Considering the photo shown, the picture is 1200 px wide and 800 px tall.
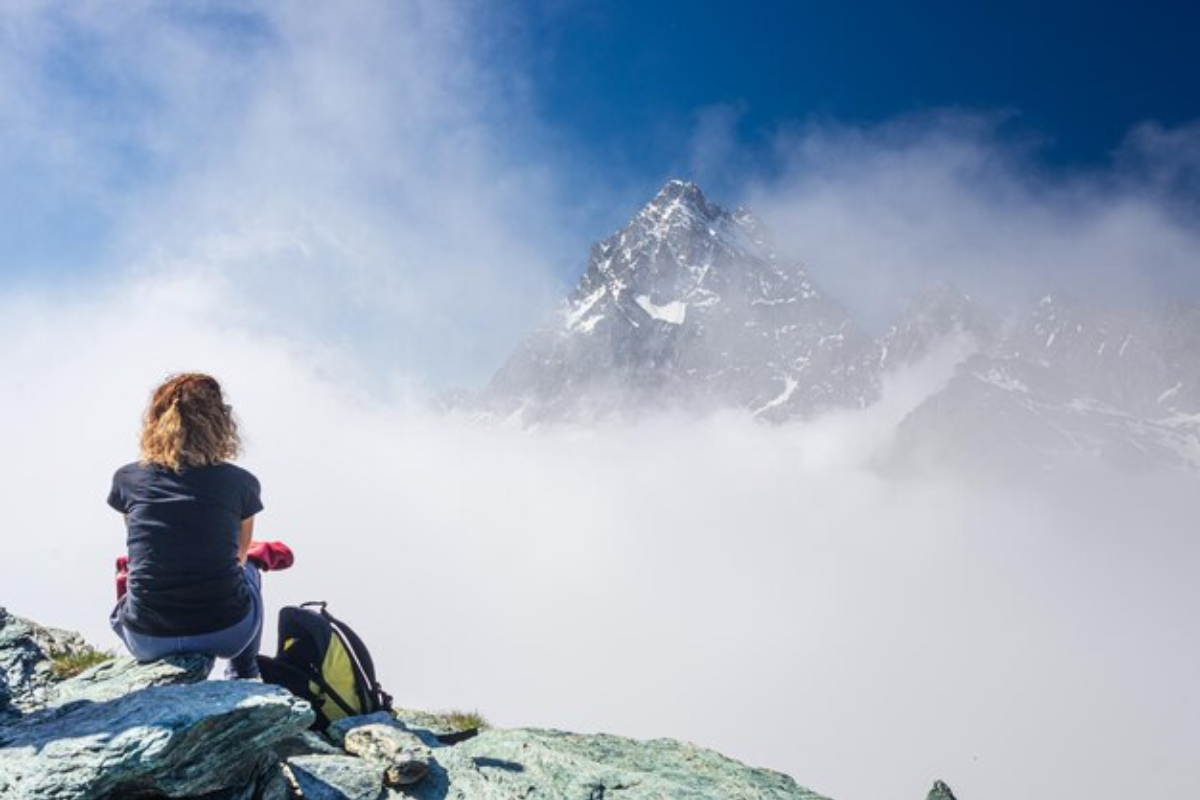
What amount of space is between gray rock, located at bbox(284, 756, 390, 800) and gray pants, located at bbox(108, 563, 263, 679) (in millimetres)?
1493

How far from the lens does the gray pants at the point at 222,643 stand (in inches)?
277

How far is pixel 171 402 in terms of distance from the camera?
698 centimetres

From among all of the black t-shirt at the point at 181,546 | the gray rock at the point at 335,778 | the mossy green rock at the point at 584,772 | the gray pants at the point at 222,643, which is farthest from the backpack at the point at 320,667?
the gray rock at the point at 335,778

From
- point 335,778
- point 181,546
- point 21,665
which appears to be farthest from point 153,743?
point 21,665

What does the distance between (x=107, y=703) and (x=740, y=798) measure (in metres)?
5.82

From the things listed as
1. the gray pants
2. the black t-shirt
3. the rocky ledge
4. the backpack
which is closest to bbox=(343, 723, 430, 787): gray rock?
the rocky ledge

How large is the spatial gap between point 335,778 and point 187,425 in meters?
3.38

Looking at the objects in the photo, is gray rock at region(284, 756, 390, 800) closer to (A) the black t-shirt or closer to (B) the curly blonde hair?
(A) the black t-shirt

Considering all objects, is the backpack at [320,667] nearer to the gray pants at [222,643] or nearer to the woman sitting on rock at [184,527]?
the gray pants at [222,643]

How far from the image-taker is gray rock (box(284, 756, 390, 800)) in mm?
5961

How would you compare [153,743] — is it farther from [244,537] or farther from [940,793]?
[940,793]

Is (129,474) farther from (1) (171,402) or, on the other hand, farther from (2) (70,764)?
(2) (70,764)

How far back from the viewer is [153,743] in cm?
511

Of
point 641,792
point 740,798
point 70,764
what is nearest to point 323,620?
point 70,764
